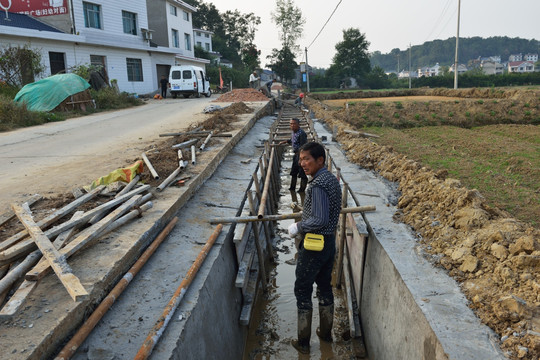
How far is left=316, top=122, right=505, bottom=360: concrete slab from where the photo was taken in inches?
115

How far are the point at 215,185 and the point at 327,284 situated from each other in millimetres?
3479

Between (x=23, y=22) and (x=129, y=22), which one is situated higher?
(x=129, y=22)

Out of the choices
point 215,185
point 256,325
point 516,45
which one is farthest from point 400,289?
point 516,45

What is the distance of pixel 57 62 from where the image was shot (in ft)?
70.6

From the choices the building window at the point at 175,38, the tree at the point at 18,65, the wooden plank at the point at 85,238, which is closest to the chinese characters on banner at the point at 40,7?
the tree at the point at 18,65

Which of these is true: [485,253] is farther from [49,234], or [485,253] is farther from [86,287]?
[49,234]

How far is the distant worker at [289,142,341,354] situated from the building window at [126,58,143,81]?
86.7 ft

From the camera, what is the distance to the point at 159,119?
14609 millimetres

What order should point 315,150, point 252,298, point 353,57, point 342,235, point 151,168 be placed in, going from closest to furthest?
point 315,150 → point 252,298 → point 342,235 → point 151,168 → point 353,57

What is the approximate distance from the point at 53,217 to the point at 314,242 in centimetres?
297

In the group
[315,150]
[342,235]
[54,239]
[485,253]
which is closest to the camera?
[485,253]

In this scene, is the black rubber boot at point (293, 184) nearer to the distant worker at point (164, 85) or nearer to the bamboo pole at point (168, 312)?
the bamboo pole at point (168, 312)

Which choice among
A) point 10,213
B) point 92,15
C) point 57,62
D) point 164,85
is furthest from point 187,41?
point 10,213

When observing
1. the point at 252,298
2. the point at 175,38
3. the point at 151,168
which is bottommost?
the point at 252,298
